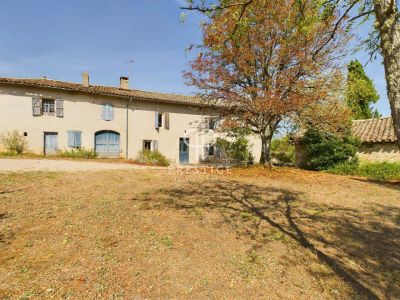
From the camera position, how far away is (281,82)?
1291 centimetres

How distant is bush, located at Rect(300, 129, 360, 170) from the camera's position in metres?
16.5

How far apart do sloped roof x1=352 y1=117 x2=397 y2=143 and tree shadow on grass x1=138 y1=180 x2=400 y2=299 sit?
1020cm

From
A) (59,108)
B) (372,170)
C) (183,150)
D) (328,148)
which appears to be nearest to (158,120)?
(183,150)

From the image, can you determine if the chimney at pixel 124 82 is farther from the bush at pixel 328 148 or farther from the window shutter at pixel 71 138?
the bush at pixel 328 148

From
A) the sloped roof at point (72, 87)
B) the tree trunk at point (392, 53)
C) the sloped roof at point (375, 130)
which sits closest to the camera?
the tree trunk at point (392, 53)

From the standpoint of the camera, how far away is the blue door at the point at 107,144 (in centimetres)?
1997

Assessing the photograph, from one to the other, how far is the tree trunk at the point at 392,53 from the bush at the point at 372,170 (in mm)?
14490

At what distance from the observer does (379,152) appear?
16094 mm

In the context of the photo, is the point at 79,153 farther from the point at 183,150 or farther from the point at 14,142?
the point at 183,150

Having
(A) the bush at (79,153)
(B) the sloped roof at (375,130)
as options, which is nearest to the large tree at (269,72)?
(B) the sloped roof at (375,130)

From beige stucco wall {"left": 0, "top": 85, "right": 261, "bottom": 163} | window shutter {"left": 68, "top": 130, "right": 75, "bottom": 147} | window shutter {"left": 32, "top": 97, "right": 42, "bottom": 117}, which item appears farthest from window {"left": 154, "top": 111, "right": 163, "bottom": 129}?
window shutter {"left": 32, "top": 97, "right": 42, "bottom": 117}

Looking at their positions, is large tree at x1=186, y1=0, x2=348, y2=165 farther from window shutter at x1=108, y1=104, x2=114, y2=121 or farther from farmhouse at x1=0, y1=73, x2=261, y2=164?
window shutter at x1=108, y1=104, x2=114, y2=121

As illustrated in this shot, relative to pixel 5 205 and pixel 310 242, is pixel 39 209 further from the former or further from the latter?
pixel 310 242

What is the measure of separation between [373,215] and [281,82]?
26.6 feet
